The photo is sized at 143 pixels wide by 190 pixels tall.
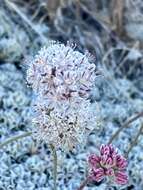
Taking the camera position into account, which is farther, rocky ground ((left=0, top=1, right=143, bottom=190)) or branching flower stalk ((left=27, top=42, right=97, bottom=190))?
rocky ground ((left=0, top=1, right=143, bottom=190))

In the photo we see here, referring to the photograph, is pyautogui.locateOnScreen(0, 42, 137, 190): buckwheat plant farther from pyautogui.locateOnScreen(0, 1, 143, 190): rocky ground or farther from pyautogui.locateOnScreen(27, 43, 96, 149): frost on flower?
pyautogui.locateOnScreen(0, 1, 143, 190): rocky ground

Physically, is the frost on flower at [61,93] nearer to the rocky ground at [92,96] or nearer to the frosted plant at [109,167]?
the frosted plant at [109,167]

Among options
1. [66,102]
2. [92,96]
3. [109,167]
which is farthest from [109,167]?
[92,96]

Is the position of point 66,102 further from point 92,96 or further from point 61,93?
point 92,96

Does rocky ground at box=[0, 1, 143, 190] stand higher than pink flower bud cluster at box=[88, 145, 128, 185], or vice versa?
rocky ground at box=[0, 1, 143, 190]

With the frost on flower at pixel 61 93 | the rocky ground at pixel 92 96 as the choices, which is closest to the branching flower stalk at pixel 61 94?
the frost on flower at pixel 61 93

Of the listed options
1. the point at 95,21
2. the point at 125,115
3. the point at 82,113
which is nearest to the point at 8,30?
the point at 95,21

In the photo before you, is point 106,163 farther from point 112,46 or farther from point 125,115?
point 112,46

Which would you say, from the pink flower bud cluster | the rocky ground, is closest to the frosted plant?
the pink flower bud cluster
